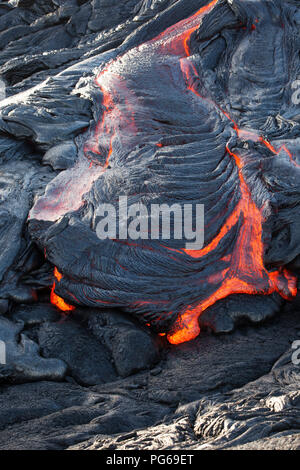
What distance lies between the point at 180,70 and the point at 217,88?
0.47 metres

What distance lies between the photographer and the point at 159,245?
4320mm

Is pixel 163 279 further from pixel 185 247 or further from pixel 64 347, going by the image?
pixel 64 347

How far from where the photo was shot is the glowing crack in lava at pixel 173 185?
4.27 metres

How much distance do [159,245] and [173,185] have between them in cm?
58

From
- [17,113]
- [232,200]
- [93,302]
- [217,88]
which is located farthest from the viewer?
[217,88]

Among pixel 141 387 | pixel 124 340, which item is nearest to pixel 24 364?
pixel 124 340

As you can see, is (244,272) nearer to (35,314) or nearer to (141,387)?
(141,387)

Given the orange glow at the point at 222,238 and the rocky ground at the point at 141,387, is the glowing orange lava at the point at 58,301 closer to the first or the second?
the orange glow at the point at 222,238

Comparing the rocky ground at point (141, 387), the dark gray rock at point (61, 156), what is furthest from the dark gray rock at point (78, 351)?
the dark gray rock at point (61, 156)

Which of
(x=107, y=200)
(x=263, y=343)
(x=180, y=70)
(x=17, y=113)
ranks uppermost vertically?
(x=17, y=113)

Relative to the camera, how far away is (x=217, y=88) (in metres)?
5.57

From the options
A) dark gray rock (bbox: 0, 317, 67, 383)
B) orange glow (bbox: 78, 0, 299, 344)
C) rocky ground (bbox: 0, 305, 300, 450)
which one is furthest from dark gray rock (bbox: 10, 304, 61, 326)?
dark gray rock (bbox: 0, 317, 67, 383)

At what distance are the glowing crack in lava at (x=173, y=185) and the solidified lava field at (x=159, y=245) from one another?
0.06ft
